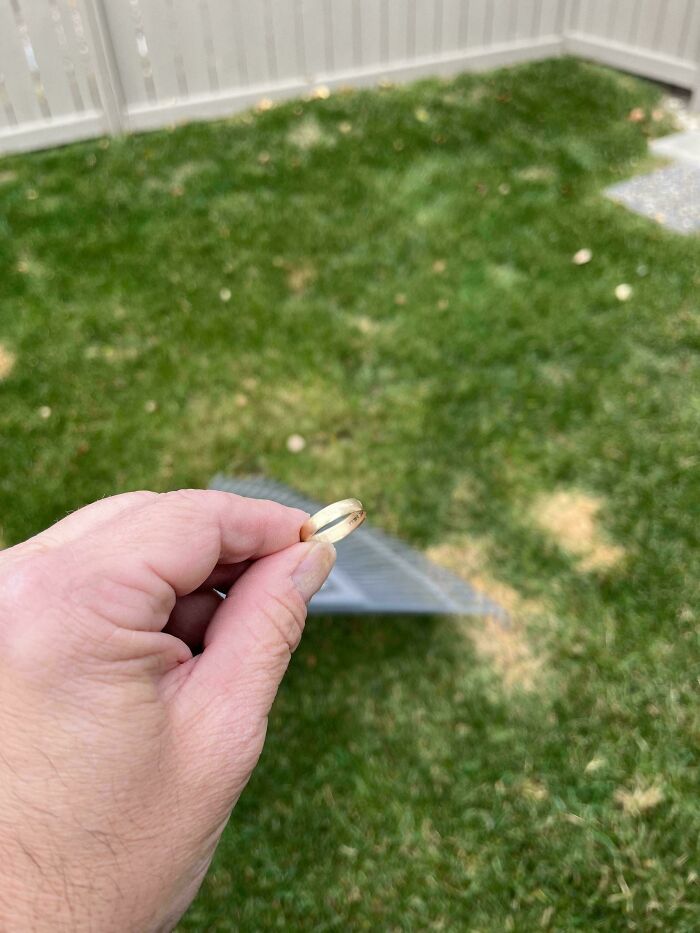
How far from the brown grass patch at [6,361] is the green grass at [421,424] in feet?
0.18

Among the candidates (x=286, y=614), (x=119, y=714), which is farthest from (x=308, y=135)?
(x=119, y=714)

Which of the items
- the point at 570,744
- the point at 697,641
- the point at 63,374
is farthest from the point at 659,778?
the point at 63,374

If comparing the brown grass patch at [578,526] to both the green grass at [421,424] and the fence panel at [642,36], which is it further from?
the fence panel at [642,36]

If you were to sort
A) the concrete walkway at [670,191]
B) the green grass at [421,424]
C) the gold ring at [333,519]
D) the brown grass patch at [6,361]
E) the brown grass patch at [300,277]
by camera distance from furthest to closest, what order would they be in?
the concrete walkway at [670,191], the brown grass patch at [300,277], the brown grass patch at [6,361], the green grass at [421,424], the gold ring at [333,519]

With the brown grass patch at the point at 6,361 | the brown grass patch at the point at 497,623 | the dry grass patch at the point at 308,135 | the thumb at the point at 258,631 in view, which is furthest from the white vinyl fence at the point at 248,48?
the thumb at the point at 258,631

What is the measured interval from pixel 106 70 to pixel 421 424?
4.26m

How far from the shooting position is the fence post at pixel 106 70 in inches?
220

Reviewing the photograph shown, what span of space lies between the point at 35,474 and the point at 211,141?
11.9 feet

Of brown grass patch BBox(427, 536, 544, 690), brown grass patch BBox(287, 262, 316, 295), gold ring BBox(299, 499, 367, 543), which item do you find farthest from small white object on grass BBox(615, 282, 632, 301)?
gold ring BBox(299, 499, 367, 543)

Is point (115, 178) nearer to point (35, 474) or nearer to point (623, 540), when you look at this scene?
point (35, 474)

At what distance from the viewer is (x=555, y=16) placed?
7.02m

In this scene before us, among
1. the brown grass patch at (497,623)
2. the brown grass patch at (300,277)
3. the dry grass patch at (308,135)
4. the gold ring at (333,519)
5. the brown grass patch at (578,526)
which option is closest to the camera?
the gold ring at (333,519)

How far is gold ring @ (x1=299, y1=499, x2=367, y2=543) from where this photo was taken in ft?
5.10

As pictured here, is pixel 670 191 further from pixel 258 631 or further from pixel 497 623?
pixel 258 631
